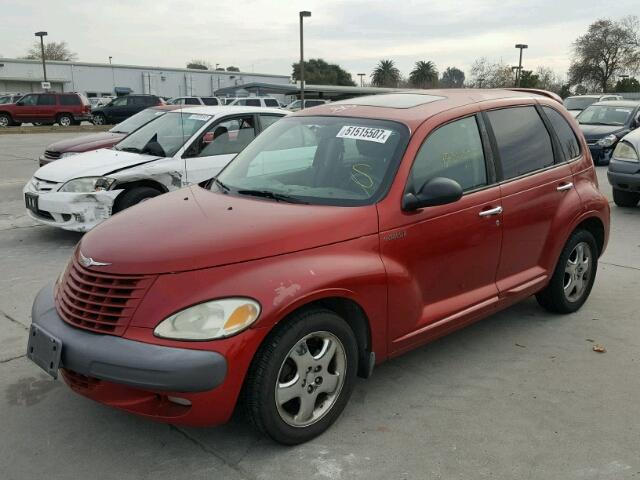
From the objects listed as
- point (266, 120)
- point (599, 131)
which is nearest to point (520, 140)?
point (266, 120)

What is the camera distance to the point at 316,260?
3.01 metres

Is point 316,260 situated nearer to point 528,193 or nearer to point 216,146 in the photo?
point 528,193

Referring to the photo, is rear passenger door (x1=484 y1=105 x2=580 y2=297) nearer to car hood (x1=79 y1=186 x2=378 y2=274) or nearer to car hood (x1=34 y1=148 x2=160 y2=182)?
car hood (x1=79 y1=186 x2=378 y2=274)

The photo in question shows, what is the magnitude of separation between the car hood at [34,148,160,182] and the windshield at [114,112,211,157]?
19 cm

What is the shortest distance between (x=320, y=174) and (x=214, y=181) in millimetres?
851

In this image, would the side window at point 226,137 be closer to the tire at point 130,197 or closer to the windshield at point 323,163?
the tire at point 130,197

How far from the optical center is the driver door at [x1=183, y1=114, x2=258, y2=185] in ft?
24.3

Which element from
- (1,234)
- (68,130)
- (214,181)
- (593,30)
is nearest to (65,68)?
(68,130)

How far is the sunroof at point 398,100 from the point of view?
4.00 m

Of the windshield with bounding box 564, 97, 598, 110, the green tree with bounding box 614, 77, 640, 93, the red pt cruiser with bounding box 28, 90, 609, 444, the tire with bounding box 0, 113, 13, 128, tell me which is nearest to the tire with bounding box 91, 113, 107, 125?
the tire with bounding box 0, 113, 13, 128

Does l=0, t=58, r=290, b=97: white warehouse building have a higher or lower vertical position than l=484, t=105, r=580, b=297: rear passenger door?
higher

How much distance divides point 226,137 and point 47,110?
2699 centimetres

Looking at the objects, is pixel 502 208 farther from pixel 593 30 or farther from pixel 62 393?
pixel 593 30

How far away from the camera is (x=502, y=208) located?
396 cm
